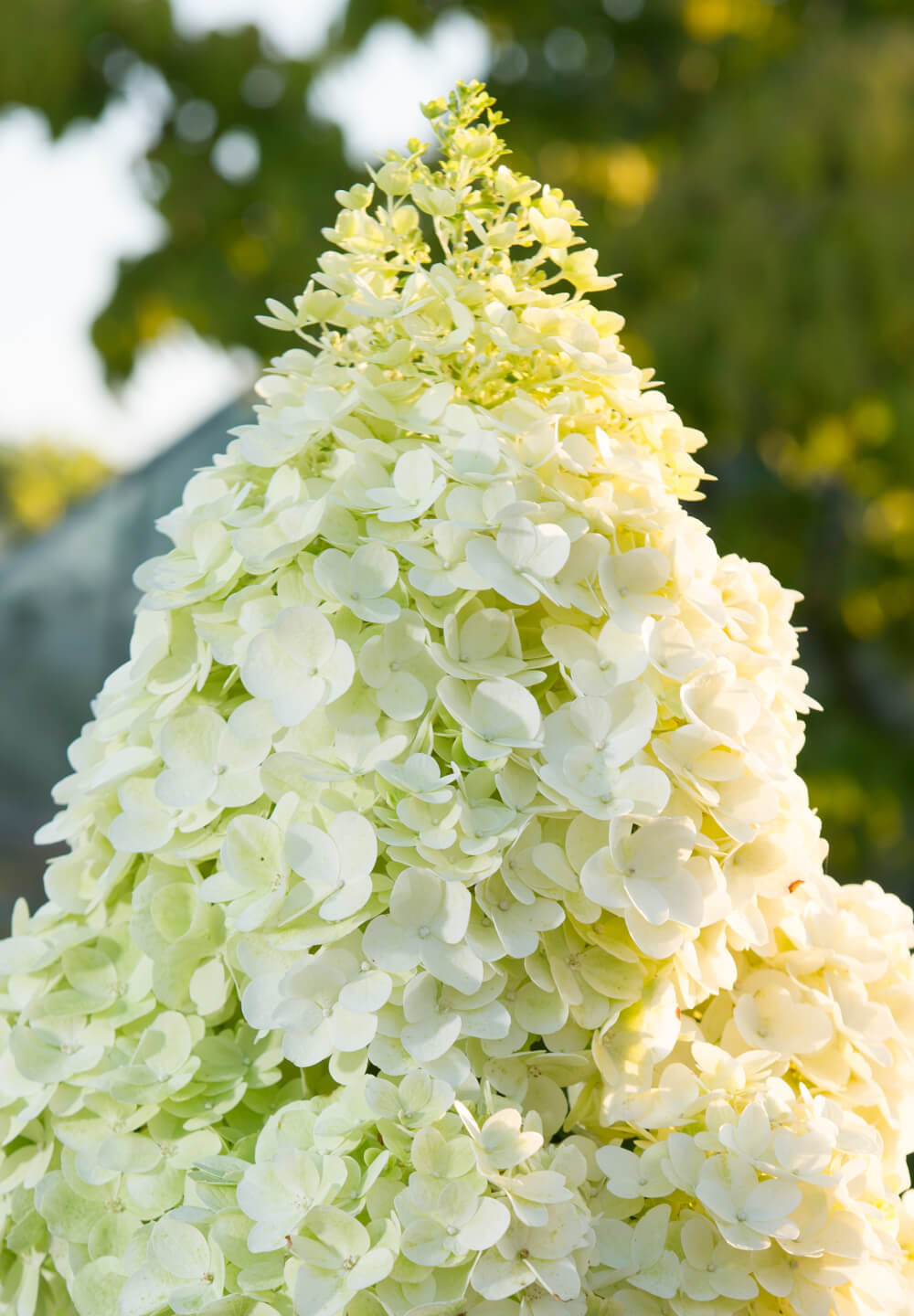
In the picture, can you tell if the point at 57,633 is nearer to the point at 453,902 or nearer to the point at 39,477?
the point at 453,902

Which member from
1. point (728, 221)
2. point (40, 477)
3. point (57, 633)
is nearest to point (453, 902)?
point (57, 633)

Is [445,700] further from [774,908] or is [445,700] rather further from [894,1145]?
[894,1145]

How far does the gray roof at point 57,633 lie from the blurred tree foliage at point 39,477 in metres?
23.5

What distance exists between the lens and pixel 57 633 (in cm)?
409

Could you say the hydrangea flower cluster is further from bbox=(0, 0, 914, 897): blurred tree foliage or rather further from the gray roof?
bbox=(0, 0, 914, 897): blurred tree foliage

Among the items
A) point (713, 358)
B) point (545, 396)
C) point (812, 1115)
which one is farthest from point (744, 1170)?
point (713, 358)

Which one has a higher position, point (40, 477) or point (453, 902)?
point (453, 902)

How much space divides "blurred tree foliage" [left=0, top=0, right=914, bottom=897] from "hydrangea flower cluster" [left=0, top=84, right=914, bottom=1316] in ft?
11.4

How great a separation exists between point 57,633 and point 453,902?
12.1 ft

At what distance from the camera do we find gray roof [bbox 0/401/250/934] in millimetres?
3676

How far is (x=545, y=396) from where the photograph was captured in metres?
0.88

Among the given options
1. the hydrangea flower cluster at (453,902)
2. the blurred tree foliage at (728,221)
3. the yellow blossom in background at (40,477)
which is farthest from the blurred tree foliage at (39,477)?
the hydrangea flower cluster at (453,902)

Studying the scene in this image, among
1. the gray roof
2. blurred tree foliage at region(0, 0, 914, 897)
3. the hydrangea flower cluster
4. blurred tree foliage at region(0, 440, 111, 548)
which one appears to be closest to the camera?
the hydrangea flower cluster

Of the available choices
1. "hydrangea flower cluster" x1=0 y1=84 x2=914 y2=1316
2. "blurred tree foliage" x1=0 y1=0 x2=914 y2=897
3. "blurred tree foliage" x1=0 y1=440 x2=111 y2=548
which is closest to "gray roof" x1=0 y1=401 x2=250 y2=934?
"blurred tree foliage" x1=0 y1=0 x2=914 y2=897
